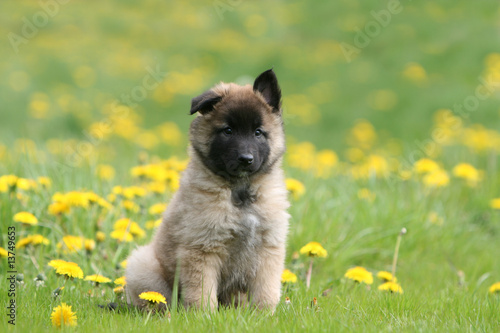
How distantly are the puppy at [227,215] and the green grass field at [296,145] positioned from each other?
236 millimetres

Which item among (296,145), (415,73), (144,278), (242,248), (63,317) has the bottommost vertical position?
(63,317)

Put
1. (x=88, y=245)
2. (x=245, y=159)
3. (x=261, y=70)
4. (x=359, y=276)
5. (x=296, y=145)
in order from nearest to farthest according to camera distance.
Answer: (x=245, y=159), (x=359, y=276), (x=88, y=245), (x=296, y=145), (x=261, y=70)

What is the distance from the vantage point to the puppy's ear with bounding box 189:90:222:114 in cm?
337

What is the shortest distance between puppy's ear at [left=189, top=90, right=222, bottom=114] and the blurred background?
308cm

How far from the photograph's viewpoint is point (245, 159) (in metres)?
3.29

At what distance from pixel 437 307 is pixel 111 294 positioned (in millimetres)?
2065

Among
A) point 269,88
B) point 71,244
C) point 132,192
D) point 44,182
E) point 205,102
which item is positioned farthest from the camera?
point 44,182

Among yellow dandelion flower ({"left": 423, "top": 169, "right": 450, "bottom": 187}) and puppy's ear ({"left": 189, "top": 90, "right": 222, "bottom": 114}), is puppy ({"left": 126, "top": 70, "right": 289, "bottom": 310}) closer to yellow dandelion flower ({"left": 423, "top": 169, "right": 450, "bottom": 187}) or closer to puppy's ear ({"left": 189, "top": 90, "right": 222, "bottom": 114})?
Answer: puppy's ear ({"left": 189, "top": 90, "right": 222, "bottom": 114})

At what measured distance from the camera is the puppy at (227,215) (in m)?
3.26

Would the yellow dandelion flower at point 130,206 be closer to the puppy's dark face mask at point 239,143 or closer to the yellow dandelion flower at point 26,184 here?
the yellow dandelion flower at point 26,184

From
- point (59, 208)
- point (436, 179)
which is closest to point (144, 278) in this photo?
point (59, 208)

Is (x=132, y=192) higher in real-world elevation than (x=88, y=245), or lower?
higher

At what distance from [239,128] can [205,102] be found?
247mm

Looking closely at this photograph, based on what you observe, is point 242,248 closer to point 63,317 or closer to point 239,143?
point 239,143
